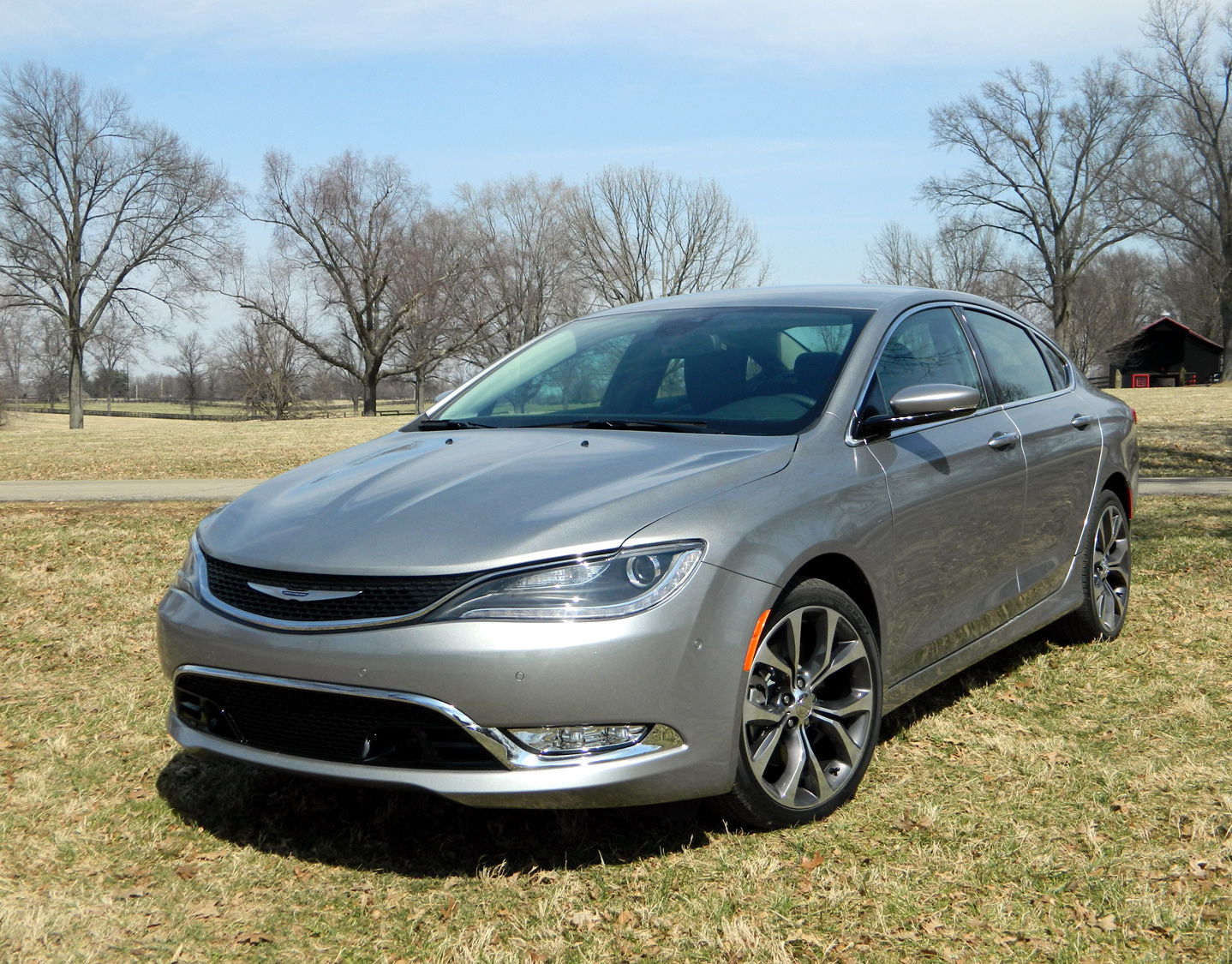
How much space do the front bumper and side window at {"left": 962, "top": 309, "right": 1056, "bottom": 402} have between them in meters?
2.39

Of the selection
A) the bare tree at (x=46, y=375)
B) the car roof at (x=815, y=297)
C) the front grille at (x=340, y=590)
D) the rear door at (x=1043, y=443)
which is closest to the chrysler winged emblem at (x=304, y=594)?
the front grille at (x=340, y=590)

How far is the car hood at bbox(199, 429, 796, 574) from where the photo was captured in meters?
3.14

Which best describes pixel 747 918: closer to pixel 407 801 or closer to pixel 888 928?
pixel 888 928

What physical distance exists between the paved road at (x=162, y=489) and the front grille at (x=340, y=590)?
851cm

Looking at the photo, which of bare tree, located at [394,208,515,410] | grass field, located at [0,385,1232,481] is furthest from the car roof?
bare tree, located at [394,208,515,410]

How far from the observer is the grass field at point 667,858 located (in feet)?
9.84

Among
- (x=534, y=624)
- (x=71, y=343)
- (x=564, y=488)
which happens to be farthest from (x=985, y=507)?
(x=71, y=343)

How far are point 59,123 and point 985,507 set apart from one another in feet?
139

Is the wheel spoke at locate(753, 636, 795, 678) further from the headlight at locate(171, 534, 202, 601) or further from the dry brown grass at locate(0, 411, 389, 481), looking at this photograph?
the dry brown grass at locate(0, 411, 389, 481)

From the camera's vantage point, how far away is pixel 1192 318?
85.3 metres

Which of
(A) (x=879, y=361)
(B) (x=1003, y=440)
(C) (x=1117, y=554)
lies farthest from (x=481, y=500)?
(C) (x=1117, y=554)

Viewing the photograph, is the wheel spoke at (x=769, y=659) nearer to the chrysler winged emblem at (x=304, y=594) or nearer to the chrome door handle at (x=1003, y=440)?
the chrysler winged emblem at (x=304, y=594)

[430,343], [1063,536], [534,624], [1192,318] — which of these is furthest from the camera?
[1192,318]

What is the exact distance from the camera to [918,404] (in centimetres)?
399
